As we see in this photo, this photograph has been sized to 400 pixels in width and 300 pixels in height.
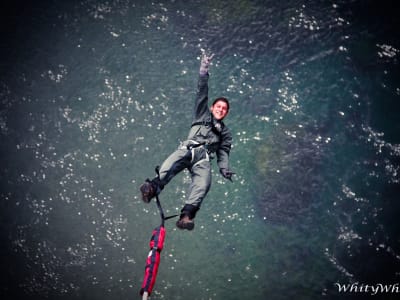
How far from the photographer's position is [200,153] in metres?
1.73

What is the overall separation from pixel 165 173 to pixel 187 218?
0.28 meters

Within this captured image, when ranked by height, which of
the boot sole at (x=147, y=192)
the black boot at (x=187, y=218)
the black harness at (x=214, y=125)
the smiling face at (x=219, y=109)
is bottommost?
the black boot at (x=187, y=218)

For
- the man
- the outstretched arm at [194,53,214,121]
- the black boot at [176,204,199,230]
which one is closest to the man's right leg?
the man

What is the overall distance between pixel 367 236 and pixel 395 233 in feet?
0.93

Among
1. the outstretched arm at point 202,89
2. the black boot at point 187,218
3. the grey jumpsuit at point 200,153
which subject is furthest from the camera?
the outstretched arm at point 202,89

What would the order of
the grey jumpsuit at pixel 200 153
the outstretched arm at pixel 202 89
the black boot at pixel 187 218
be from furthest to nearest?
the outstretched arm at pixel 202 89
the grey jumpsuit at pixel 200 153
the black boot at pixel 187 218

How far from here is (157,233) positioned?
1362 mm

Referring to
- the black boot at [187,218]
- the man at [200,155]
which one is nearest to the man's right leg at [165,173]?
the man at [200,155]

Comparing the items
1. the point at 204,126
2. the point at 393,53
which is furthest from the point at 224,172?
the point at 393,53

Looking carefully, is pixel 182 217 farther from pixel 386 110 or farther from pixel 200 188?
pixel 386 110

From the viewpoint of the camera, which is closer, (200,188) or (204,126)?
(200,188)

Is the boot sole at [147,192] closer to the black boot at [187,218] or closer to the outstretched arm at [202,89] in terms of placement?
the black boot at [187,218]

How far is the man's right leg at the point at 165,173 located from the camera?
4.85 feet

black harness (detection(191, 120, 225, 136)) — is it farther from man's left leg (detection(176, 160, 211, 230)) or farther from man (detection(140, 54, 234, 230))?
man's left leg (detection(176, 160, 211, 230))
